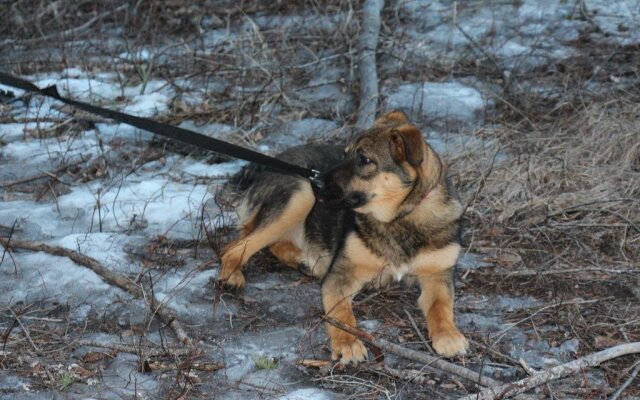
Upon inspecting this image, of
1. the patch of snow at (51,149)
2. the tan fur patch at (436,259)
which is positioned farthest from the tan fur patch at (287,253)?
the patch of snow at (51,149)

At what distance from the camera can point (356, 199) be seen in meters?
5.00

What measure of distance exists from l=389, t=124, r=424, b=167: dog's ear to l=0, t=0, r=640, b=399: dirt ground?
3.06 feet

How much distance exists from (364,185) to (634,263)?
2.00 meters

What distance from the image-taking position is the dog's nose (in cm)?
500

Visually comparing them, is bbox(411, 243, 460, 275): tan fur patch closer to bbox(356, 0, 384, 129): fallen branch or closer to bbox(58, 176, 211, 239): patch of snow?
bbox(58, 176, 211, 239): patch of snow

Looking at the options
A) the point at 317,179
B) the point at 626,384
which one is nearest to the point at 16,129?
the point at 317,179

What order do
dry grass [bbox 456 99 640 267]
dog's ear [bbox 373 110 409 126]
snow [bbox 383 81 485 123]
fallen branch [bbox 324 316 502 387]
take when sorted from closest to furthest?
fallen branch [bbox 324 316 502 387] < dog's ear [bbox 373 110 409 126] < dry grass [bbox 456 99 640 267] < snow [bbox 383 81 485 123]

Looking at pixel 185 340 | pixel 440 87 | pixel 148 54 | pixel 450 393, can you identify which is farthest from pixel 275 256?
pixel 148 54

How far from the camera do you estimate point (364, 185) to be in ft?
16.4

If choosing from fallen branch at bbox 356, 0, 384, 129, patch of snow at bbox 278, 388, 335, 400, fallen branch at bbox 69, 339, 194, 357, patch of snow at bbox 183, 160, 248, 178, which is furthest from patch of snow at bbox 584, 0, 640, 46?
fallen branch at bbox 69, 339, 194, 357

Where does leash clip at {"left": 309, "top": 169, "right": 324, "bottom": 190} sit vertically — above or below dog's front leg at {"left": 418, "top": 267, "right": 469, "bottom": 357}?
above

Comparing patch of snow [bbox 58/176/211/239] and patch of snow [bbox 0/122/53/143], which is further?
patch of snow [bbox 0/122/53/143]

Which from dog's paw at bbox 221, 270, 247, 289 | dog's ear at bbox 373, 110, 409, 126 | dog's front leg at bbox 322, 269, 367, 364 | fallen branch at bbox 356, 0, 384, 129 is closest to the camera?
dog's front leg at bbox 322, 269, 367, 364

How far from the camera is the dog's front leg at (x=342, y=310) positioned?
4.39m
